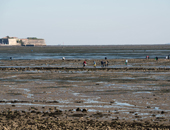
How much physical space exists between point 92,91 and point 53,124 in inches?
530

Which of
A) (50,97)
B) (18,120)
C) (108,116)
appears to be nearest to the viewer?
(18,120)

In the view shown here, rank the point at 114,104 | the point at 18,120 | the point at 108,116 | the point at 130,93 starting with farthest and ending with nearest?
the point at 130,93, the point at 114,104, the point at 108,116, the point at 18,120

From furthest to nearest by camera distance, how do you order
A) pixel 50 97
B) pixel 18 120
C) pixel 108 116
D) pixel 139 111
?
pixel 50 97 → pixel 139 111 → pixel 108 116 → pixel 18 120

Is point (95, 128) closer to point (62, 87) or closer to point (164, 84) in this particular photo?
point (62, 87)

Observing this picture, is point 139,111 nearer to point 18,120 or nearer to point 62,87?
point 18,120

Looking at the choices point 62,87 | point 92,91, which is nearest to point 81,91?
point 92,91

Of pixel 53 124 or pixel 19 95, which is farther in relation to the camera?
pixel 19 95

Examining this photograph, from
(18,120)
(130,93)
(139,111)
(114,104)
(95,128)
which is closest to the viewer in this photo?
(95,128)

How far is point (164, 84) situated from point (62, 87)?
11103 mm

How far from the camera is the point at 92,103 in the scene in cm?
2500

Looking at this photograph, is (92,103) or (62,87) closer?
(92,103)

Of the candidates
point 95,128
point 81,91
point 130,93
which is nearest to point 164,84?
point 130,93

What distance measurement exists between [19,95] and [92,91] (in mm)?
6812

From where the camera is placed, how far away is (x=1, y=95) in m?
29.2
